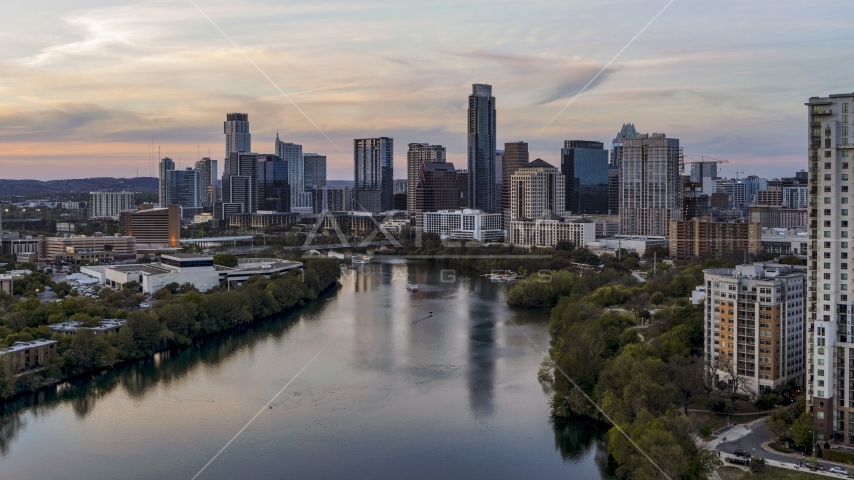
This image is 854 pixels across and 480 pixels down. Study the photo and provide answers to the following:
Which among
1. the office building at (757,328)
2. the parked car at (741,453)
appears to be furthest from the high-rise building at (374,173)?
the parked car at (741,453)

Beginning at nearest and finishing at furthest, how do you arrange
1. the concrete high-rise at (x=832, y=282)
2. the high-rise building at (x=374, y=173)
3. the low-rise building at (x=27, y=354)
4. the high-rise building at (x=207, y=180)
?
the concrete high-rise at (x=832, y=282) < the low-rise building at (x=27, y=354) < the high-rise building at (x=374, y=173) < the high-rise building at (x=207, y=180)

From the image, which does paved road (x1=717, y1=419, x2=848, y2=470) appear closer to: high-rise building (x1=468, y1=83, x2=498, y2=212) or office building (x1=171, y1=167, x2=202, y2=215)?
high-rise building (x1=468, y1=83, x2=498, y2=212)

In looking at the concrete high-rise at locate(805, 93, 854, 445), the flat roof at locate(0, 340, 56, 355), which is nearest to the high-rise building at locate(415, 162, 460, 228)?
the flat roof at locate(0, 340, 56, 355)

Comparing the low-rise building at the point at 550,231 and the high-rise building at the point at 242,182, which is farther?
the high-rise building at the point at 242,182

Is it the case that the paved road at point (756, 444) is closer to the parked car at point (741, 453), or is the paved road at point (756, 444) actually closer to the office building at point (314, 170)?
the parked car at point (741, 453)

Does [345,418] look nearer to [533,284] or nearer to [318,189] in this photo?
[533,284]

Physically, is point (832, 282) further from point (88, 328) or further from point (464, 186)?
point (464, 186)

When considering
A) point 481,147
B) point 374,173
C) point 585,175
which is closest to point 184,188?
point 374,173
